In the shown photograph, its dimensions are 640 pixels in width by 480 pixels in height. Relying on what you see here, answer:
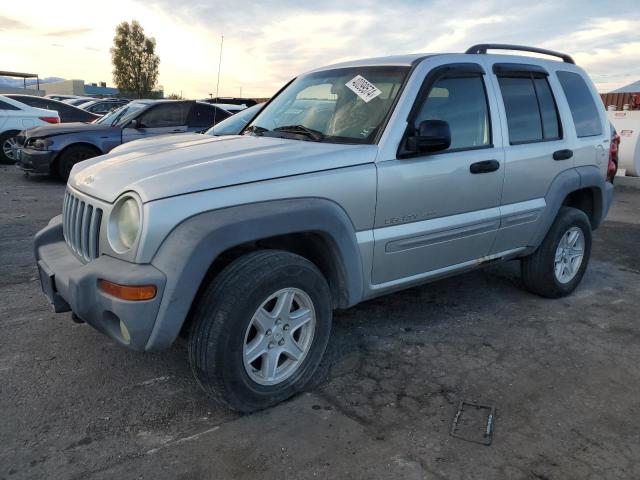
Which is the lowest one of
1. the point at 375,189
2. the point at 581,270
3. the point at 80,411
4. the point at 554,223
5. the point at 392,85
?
the point at 80,411

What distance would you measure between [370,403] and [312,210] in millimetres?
1091

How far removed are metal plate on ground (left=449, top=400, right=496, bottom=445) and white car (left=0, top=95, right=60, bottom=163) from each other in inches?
445

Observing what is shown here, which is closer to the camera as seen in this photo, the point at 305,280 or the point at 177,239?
the point at 177,239

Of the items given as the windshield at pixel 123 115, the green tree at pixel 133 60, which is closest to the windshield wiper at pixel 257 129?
the windshield at pixel 123 115

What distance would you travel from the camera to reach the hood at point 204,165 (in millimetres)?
2582

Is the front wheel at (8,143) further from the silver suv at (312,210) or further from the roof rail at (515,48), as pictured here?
the roof rail at (515,48)

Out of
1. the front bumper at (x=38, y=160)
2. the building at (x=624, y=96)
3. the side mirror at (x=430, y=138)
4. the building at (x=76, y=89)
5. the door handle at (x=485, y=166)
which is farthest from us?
the building at (x=76, y=89)

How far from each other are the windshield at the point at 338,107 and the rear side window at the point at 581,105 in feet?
5.95

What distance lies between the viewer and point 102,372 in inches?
125

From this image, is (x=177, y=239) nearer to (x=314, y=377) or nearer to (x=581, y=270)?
(x=314, y=377)

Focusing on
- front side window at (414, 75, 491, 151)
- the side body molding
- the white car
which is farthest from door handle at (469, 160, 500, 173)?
the white car

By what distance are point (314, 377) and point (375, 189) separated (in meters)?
1.16

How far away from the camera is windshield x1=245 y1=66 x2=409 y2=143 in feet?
10.8

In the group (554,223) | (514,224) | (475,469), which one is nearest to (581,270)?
(554,223)
